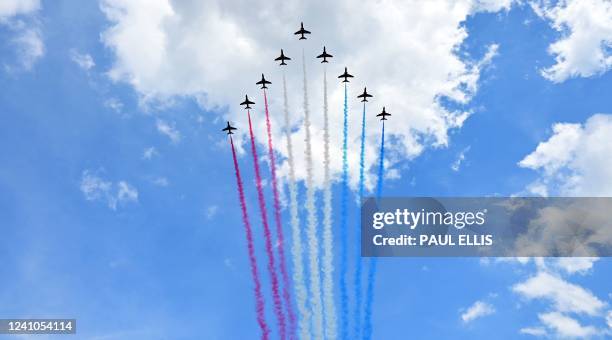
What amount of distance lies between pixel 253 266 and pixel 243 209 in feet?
36.8

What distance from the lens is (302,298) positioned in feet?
359

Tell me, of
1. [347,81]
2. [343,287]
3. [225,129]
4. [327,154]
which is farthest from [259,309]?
[347,81]

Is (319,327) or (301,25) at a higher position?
(301,25)

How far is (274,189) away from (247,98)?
29.0m

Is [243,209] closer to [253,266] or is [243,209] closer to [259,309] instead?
[253,266]

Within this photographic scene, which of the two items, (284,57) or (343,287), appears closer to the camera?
(343,287)

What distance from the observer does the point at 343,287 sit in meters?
110

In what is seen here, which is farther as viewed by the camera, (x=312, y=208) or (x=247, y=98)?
(x=247, y=98)

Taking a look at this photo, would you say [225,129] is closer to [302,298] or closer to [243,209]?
[243,209]

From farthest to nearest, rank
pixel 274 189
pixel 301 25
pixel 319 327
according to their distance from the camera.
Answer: pixel 301 25
pixel 274 189
pixel 319 327

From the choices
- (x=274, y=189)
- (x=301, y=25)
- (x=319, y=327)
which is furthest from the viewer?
(x=301, y=25)

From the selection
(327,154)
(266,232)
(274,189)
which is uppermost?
(327,154)

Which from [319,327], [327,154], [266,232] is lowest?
[319,327]

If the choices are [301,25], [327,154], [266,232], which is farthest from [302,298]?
[301,25]
